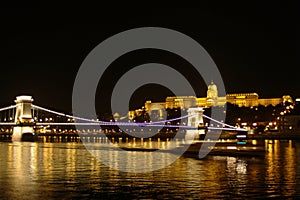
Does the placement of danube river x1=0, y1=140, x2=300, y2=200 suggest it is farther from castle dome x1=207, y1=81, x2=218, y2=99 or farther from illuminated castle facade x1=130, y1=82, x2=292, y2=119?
castle dome x1=207, y1=81, x2=218, y2=99

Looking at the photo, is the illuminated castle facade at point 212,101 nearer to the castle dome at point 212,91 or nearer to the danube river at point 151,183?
the castle dome at point 212,91

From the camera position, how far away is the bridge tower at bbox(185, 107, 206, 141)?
8288cm

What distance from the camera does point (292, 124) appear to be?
97.0 meters

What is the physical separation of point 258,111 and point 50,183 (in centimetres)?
10377

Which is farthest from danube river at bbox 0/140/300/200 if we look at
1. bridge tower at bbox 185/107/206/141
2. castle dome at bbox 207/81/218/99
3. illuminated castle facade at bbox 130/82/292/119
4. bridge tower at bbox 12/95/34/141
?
castle dome at bbox 207/81/218/99

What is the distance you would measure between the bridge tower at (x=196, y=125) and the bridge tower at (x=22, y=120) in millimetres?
22792

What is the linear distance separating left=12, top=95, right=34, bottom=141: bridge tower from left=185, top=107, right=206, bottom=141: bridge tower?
22.8 metres

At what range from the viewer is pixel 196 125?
8744cm

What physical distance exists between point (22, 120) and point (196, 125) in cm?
2711

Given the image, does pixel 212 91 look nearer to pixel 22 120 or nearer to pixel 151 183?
pixel 22 120

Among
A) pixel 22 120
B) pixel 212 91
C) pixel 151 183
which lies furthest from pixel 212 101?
pixel 151 183

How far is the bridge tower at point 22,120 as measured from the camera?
242 ft

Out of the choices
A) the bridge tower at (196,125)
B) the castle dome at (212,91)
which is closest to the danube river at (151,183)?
the bridge tower at (196,125)

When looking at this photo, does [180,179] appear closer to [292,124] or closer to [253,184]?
[253,184]
